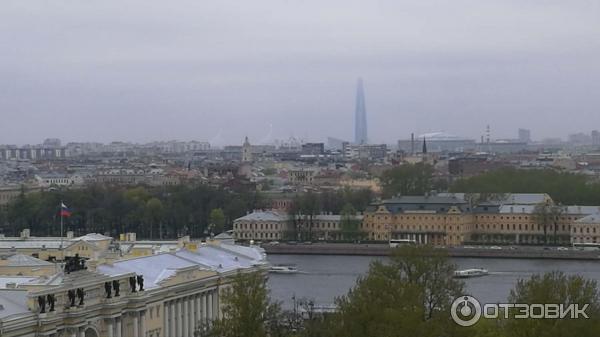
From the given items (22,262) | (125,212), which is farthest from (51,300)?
(125,212)

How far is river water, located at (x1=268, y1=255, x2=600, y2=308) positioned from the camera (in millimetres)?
26406

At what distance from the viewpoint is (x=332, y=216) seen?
1794 inches

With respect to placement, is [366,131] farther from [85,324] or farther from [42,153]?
[85,324]

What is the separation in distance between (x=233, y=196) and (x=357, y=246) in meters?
11.0

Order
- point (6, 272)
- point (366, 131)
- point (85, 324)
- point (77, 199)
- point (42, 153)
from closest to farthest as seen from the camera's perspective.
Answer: point (85, 324)
point (6, 272)
point (77, 199)
point (42, 153)
point (366, 131)

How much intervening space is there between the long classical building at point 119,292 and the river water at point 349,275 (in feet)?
13.7

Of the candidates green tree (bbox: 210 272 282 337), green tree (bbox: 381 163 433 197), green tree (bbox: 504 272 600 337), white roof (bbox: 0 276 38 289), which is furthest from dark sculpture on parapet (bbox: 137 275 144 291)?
green tree (bbox: 381 163 433 197)

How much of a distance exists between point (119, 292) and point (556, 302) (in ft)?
17.9

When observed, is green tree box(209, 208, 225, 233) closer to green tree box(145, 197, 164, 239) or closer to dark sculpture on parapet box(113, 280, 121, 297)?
green tree box(145, 197, 164, 239)

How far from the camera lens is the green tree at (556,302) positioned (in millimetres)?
13070

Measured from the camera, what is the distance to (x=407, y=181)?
55.0m

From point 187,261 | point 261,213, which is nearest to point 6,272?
point 187,261

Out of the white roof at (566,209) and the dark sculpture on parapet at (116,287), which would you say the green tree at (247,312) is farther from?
the white roof at (566,209)

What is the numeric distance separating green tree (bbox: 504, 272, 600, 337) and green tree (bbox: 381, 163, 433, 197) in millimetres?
38674
